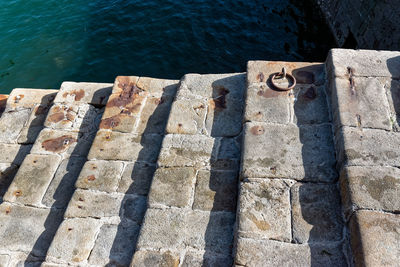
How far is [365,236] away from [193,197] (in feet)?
4.50

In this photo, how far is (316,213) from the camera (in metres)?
2.74

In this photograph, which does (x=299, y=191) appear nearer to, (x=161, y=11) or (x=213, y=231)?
(x=213, y=231)

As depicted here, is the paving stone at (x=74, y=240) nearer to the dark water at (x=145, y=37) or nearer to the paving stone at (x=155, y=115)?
the paving stone at (x=155, y=115)

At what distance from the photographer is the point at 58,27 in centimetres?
977

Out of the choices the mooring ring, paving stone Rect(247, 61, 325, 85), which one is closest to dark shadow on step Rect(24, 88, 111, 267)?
paving stone Rect(247, 61, 325, 85)

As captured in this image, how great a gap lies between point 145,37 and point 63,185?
6274 mm

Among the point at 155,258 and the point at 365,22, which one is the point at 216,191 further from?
the point at 365,22

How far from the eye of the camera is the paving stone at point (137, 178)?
344cm

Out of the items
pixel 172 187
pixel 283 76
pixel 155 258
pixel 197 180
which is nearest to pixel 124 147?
pixel 172 187

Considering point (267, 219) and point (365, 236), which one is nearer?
point (365, 236)

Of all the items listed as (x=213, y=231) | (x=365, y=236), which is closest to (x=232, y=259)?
(x=213, y=231)

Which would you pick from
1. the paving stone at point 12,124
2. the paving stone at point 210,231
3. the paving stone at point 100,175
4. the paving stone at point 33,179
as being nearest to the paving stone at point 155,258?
the paving stone at point 210,231

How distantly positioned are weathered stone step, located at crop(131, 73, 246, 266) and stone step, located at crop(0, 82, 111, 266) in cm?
108

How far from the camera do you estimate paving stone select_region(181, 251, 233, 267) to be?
270cm
